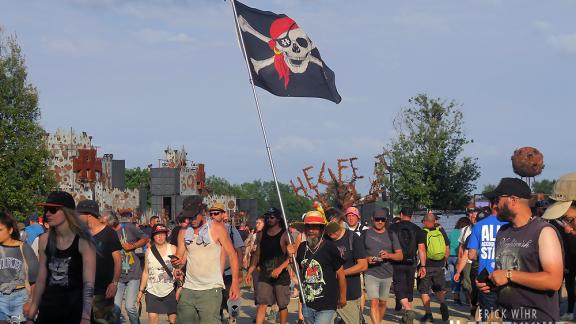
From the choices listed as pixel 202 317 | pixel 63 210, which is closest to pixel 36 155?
pixel 202 317

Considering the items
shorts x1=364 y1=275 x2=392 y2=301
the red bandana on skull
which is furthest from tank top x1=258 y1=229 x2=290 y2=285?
the red bandana on skull

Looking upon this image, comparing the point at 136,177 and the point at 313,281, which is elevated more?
the point at 136,177

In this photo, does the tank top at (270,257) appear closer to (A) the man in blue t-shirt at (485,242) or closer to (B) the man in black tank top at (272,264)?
(B) the man in black tank top at (272,264)

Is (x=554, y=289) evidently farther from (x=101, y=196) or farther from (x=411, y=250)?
(x=101, y=196)

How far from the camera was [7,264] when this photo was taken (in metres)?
10.5

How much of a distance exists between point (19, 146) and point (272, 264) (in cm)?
3057

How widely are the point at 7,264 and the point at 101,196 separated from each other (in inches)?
1863

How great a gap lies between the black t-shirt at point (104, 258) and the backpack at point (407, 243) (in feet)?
23.1

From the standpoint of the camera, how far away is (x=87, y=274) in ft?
25.7

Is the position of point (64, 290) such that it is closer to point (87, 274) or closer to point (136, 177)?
point (87, 274)

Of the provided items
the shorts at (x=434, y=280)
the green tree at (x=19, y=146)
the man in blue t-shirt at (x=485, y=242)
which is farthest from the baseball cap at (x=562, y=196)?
the green tree at (x=19, y=146)

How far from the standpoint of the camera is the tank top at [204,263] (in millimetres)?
11305

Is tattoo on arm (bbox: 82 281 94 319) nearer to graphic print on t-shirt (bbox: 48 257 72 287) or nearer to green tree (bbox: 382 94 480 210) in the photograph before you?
graphic print on t-shirt (bbox: 48 257 72 287)

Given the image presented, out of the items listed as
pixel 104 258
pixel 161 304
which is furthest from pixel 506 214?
pixel 161 304
